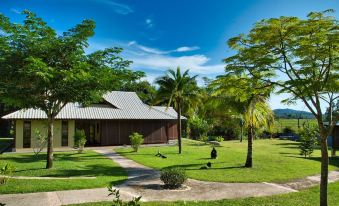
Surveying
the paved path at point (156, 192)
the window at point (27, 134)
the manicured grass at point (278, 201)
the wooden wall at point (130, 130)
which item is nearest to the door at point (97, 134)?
the wooden wall at point (130, 130)

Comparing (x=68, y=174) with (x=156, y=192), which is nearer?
(x=156, y=192)

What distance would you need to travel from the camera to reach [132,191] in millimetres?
13688

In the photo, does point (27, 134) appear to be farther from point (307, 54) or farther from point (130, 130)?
point (307, 54)

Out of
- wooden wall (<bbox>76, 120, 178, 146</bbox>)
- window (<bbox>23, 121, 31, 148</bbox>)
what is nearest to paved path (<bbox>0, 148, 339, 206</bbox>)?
window (<bbox>23, 121, 31, 148</bbox>)

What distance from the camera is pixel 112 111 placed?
117 feet

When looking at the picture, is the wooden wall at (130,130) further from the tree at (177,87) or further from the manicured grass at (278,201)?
the manicured grass at (278,201)

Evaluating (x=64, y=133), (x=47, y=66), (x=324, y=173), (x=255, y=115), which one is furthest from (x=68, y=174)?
(x=64, y=133)

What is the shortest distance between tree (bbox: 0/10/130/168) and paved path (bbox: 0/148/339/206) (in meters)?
5.79

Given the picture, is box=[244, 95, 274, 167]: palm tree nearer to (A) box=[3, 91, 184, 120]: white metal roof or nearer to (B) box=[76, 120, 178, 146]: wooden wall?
(A) box=[3, 91, 184, 120]: white metal roof

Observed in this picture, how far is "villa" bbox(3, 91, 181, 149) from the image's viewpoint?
98.7 ft

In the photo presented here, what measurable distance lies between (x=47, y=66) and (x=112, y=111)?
1887 centimetres

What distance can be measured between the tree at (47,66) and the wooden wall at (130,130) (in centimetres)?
1602

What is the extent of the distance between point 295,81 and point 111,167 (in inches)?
527

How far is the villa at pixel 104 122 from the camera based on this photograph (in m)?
30.1
